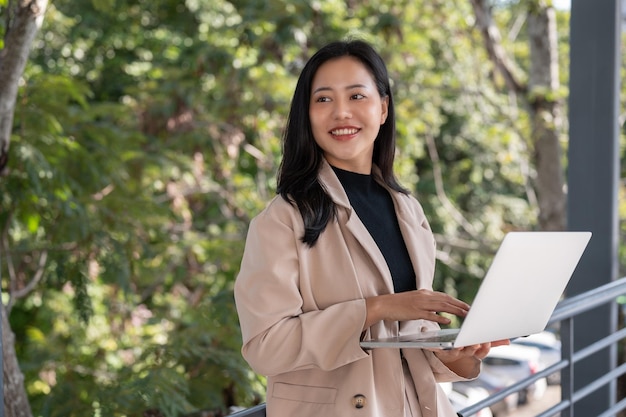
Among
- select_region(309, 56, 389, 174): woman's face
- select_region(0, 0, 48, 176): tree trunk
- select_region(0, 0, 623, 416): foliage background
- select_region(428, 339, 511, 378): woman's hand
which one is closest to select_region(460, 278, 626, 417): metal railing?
select_region(428, 339, 511, 378): woman's hand

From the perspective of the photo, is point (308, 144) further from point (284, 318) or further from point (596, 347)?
point (596, 347)

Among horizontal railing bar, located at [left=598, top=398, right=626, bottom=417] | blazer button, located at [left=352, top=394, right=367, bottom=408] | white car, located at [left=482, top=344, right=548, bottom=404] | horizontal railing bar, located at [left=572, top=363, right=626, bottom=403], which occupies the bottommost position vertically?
white car, located at [left=482, top=344, right=548, bottom=404]

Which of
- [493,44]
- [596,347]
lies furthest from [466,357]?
[493,44]

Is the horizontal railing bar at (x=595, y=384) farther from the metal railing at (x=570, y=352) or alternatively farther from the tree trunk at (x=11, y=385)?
the tree trunk at (x=11, y=385)

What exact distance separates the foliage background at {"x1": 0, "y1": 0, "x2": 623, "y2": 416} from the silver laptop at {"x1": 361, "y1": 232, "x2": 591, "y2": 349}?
1633 millimetres

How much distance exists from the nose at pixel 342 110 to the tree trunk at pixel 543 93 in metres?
5.16

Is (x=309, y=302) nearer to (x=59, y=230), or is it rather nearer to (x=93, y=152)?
(x=59, y=230)

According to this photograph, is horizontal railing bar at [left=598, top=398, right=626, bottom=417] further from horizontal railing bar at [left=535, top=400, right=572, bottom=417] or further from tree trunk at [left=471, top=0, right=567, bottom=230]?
tree trunk at [left=471, top=0, right=567, bottom=230]

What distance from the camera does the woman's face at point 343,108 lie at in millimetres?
1383

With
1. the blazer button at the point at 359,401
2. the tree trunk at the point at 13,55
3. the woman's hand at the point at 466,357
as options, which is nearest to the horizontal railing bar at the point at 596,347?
the woman's hand at the point at 466,357

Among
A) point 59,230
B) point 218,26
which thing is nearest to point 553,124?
point 218,26

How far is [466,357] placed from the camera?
4.79 ft

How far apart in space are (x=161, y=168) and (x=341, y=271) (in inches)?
172

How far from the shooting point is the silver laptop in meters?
1.18
